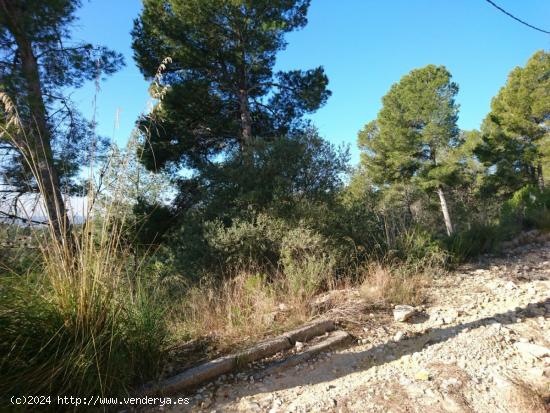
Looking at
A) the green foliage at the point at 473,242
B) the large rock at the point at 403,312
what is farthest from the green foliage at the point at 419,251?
the large rock at the point at 403,312

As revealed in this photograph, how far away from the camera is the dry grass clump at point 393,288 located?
3416 millimetres

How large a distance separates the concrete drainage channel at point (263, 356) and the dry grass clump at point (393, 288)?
817mm

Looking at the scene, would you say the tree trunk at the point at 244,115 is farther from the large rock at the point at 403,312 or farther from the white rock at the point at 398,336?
the white rock at the point at 398,336

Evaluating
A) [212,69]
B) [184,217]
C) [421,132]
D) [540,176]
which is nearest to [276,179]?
[184,217]

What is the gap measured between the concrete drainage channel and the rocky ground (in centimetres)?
7

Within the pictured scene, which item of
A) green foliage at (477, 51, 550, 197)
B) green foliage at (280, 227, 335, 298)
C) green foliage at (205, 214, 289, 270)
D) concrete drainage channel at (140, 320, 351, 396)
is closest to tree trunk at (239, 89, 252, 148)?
green foliage at (205, 214, 289, 270)

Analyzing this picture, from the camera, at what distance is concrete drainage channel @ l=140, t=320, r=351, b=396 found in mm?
2039

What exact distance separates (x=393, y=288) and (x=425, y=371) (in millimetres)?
1481

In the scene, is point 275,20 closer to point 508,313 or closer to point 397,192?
point 508,313

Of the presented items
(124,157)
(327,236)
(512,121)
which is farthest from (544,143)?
(124,157)

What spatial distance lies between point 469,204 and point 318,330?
20.0 m

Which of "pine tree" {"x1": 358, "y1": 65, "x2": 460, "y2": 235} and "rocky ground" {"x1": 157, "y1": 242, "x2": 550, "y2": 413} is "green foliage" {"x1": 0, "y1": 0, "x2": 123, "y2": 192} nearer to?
"rocky ground" {"x1": 157, "y1": 242, "x2": 550, "y2": 413}

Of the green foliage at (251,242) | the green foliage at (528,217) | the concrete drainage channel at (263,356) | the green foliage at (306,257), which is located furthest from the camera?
the green foliage at (528,217)

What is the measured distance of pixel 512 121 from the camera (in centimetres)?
1598
